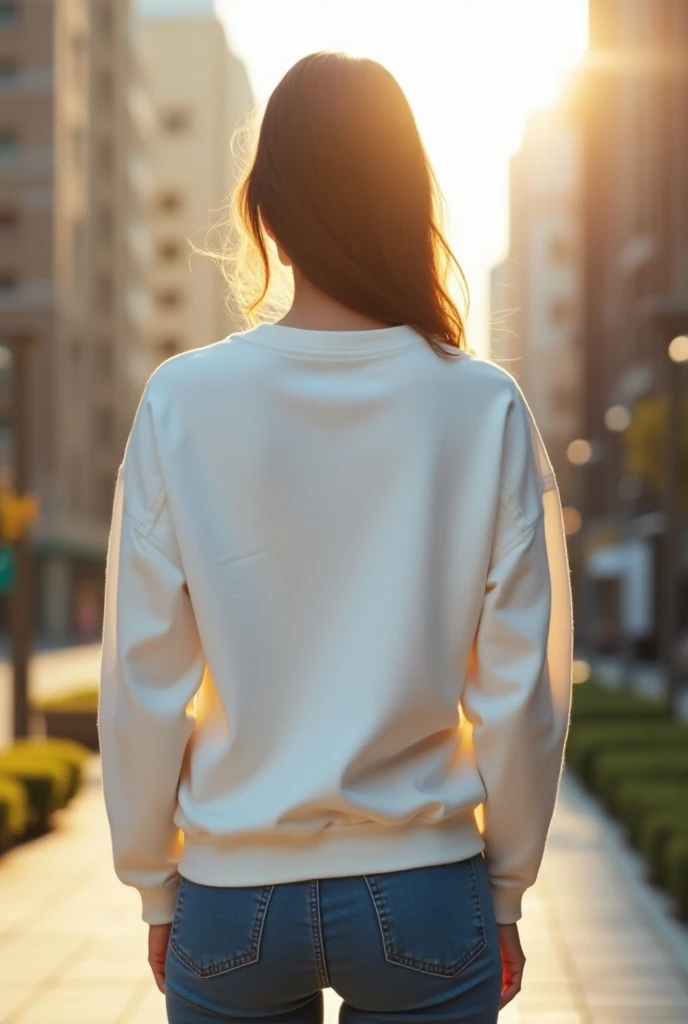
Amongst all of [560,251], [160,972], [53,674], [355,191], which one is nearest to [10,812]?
[160,972]

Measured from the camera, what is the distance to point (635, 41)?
1868 inches

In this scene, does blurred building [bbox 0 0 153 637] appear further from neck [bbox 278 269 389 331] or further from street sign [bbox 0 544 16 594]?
neck [bbox 278 269 389 331]

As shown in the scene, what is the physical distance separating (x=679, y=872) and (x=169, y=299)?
10414 centimetres

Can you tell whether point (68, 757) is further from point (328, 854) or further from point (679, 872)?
point (328, 854)

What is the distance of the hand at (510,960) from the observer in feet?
6.99

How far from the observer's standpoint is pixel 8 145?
66.2 m

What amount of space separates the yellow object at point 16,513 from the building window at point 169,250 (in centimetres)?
9666

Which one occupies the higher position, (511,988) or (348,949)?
(348,949)

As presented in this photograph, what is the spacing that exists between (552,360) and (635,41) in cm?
4930

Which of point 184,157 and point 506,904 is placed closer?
point 506,904

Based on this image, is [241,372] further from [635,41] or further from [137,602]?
[635,41]

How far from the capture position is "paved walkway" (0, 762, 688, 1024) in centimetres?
607

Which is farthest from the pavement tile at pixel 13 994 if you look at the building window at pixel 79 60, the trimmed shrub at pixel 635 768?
the building window at pixel 79 60

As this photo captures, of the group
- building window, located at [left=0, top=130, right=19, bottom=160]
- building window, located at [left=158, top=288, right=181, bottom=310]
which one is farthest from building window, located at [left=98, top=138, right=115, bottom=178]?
building window, located at [left=158, top=288, right=181, bottom=310]
